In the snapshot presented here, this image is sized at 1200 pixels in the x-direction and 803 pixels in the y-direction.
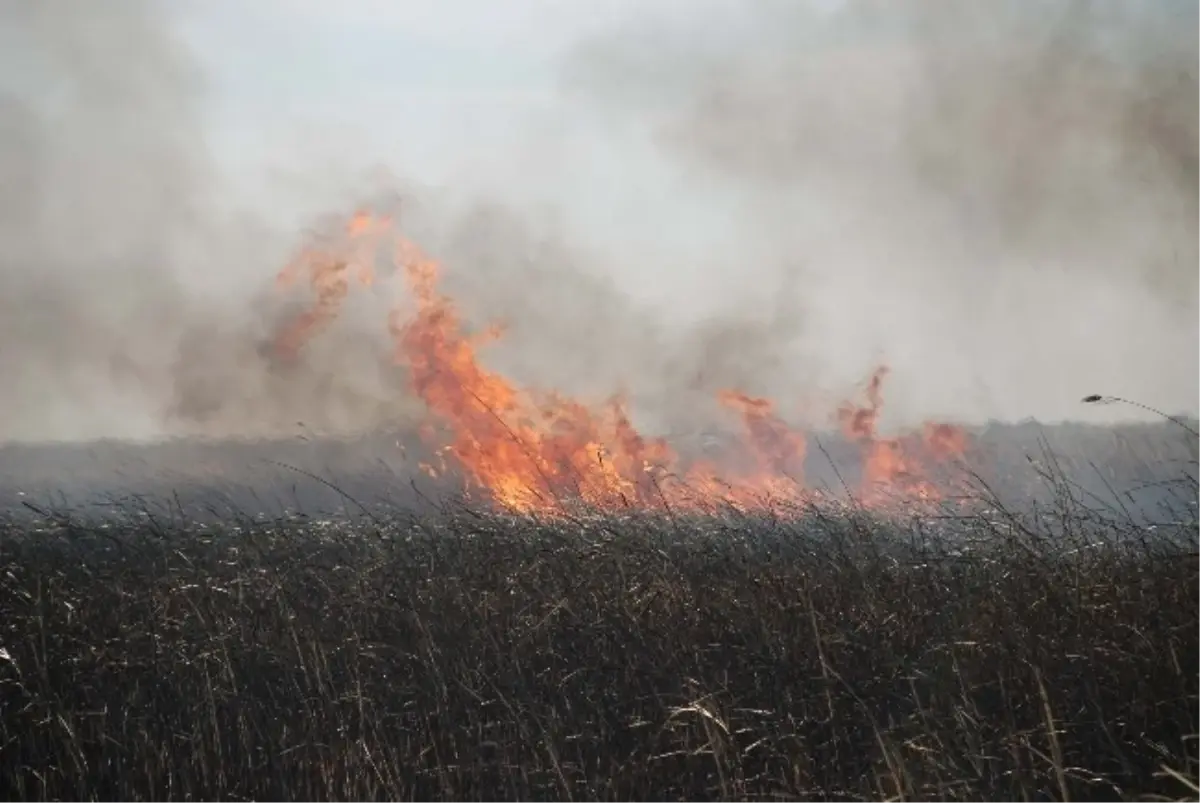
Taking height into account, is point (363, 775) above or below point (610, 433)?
below

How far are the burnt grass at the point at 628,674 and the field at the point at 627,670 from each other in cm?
2

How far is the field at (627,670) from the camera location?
15.6 ft

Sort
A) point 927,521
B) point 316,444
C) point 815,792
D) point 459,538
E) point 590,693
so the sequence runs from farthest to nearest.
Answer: point 316,444 < point 927,521 < point 459,538 < point 590,693 < point 815,792

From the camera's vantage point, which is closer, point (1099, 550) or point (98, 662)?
point (98, 662)

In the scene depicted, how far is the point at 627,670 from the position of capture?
5.68 m

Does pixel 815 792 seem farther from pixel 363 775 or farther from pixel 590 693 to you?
pixel 363 775

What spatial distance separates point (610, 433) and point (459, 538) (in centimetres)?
1057

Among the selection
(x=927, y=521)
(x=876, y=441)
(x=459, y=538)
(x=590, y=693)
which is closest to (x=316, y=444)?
(x=876, y=441)

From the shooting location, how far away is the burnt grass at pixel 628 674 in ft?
15.6

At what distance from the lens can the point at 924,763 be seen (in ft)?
15.3

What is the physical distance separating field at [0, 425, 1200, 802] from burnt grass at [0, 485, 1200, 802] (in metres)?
0.02

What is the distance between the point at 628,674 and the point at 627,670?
2 centimetres

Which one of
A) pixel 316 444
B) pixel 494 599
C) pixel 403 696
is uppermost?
pixel 316 444

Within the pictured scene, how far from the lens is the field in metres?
4.76
